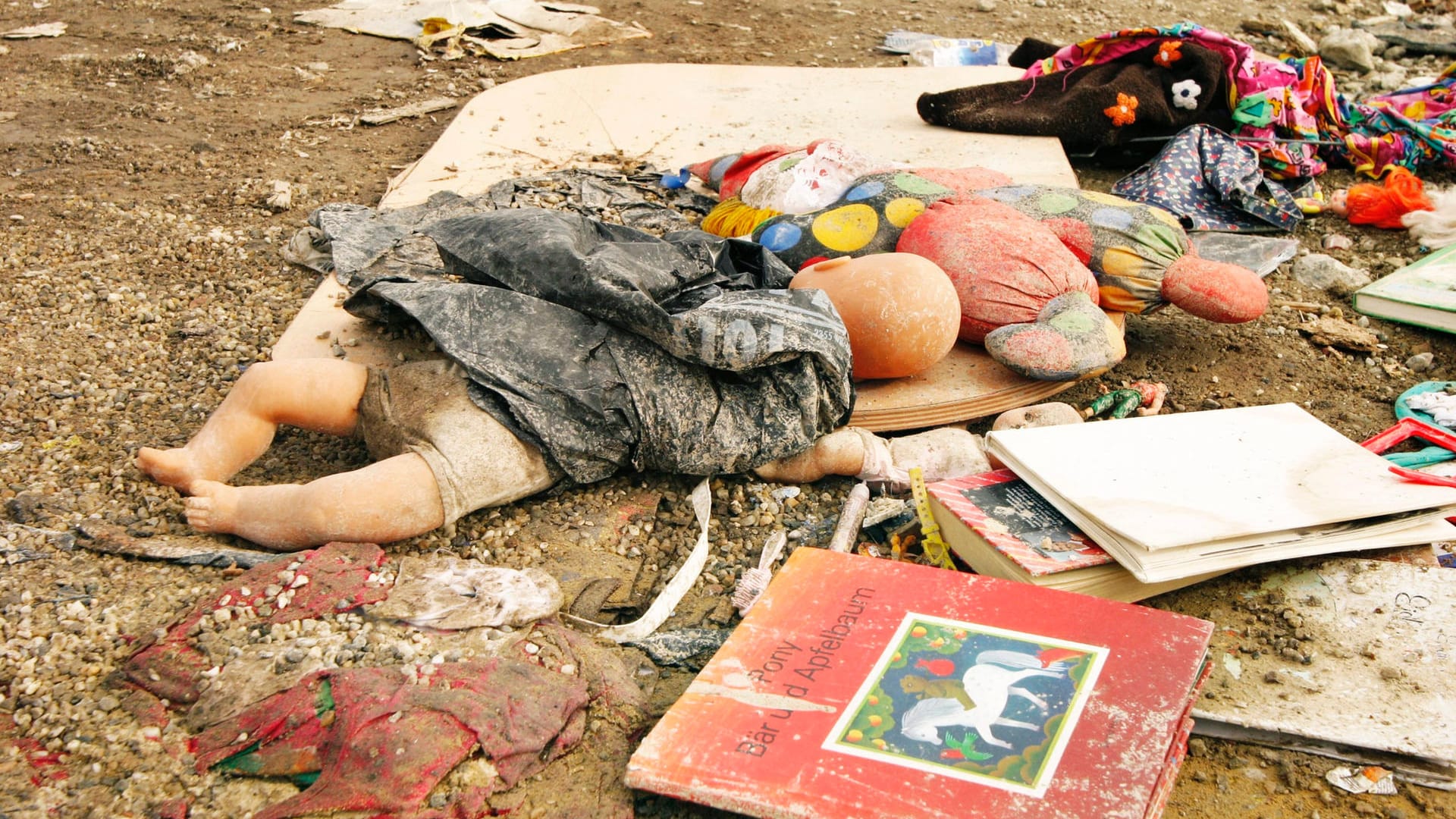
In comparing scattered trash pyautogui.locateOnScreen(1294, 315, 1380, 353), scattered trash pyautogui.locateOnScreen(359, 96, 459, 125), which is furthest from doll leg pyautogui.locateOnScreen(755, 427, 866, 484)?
scattered trash pyautogui.locateOnScreen(359, 96, 459, 125)

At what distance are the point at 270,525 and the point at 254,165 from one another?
257cm

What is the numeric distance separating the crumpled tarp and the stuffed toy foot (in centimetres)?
49

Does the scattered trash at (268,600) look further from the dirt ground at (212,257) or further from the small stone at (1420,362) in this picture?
the small stone at (1420,362)

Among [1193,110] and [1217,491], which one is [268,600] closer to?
[1217,491]

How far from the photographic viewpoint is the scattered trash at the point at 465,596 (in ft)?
6.63

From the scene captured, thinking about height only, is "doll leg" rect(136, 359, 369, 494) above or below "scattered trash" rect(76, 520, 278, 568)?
above

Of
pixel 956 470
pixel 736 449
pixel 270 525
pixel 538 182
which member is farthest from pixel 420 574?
pixel 538 182

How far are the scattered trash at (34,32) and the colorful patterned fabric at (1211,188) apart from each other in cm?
534

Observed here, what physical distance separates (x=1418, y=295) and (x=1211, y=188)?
93 cm

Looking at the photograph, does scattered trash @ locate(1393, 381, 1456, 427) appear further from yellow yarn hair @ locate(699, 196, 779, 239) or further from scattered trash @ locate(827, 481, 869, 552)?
yellow yarn hair @ locate(699, 196, 779, 239)

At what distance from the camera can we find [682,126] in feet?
14.9

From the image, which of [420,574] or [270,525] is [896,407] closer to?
[420,574]

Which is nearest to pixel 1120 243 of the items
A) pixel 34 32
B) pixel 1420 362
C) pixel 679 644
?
pixel 1420 362

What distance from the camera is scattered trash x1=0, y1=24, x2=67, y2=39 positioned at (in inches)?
→ 220
